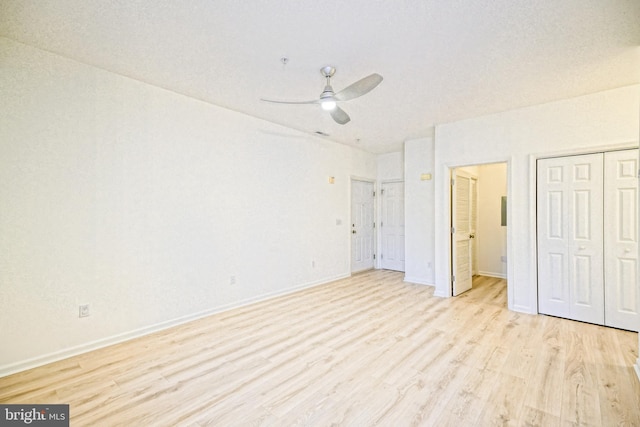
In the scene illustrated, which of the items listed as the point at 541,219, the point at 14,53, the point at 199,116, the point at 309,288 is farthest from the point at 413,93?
the point at 14,53

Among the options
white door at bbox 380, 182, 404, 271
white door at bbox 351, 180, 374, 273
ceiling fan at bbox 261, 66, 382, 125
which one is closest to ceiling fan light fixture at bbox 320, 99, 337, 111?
ceiling fan at bbox 261, 66, 382, 125

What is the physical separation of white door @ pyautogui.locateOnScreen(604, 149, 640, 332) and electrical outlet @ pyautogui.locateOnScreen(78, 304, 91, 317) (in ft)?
18.4

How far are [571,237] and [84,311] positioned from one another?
5.50 m

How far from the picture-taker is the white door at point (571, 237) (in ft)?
11.2

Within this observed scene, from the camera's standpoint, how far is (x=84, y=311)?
277 centimetres

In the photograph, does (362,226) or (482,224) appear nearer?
(482,224)

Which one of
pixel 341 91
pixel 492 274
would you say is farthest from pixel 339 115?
pixel 492 274

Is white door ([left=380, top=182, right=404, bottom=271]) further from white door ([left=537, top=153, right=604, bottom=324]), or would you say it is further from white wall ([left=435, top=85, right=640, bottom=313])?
white door ([left=537, top=153, right=604, bottom=324])

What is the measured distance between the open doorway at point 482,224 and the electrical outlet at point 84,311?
4.98 meters

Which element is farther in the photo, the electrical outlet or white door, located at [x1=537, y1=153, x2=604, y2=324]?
white door, located at [x1=537, y1=153, x2=604, y2=324]

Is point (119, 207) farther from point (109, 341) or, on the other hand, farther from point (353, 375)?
point (353, 375)

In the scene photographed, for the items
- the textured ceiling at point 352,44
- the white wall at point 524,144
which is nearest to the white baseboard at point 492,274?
the white wall at point 524,144

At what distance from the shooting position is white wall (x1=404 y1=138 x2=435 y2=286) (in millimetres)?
5301

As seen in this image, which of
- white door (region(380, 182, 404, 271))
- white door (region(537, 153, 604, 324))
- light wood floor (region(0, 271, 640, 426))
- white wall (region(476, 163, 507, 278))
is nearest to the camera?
light wood floor (region(0, 271, 640, 426))
